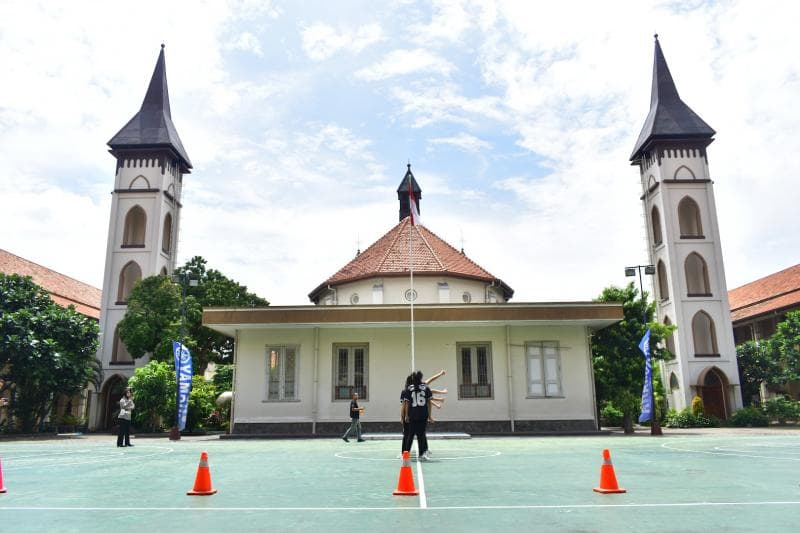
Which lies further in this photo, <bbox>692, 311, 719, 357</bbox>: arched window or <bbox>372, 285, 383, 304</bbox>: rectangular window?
<bbox>692, 311, 719, 357</bbox>: arched window

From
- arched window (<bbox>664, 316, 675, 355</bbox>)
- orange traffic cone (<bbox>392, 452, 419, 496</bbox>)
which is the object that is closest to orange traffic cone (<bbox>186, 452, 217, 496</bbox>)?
orange traffic cone (<bbox>392, 452, 419, 496</bbox>)

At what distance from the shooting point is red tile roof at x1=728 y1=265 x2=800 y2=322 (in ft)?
125

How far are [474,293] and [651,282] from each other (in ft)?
58.9

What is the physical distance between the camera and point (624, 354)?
2397 centimetres

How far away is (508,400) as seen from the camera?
22.1 metres

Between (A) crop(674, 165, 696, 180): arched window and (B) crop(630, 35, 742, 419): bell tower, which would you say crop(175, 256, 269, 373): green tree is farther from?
(A) crop(674, 165, 696, 180): arched window

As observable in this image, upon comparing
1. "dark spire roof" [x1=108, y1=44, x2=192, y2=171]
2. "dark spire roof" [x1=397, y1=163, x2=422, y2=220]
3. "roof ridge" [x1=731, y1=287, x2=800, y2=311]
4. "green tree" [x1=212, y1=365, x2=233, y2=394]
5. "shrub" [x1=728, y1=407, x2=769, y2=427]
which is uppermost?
"dark spire roof" [x1=108, y1=44, x2=192, y2=171]

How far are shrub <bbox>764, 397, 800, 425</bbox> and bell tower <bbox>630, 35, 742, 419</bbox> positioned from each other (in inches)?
73.6

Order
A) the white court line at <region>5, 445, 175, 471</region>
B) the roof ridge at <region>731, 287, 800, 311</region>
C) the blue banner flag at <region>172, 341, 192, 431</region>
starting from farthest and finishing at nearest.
→ the roof ridge at <region>731, 287, 800, 311</region>
the blue banner flag at <region>172, 341, 192, 431</region>
the white court line at <region>5, 445, 175, 471</region>

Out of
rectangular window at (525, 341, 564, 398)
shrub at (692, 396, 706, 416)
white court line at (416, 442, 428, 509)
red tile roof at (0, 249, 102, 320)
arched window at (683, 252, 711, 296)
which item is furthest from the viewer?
arched window at (683, 252, 711, 296)

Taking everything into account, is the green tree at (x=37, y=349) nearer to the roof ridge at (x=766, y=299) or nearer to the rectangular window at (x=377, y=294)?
the rectangular window at (x=377, y=294)

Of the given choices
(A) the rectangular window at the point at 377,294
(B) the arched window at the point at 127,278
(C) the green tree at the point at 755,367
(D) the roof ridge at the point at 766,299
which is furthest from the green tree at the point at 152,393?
(D) the roof ridge at the point at 766,299

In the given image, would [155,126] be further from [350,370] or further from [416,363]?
[416,363]

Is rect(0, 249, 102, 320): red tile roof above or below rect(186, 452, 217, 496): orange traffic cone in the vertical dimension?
above
